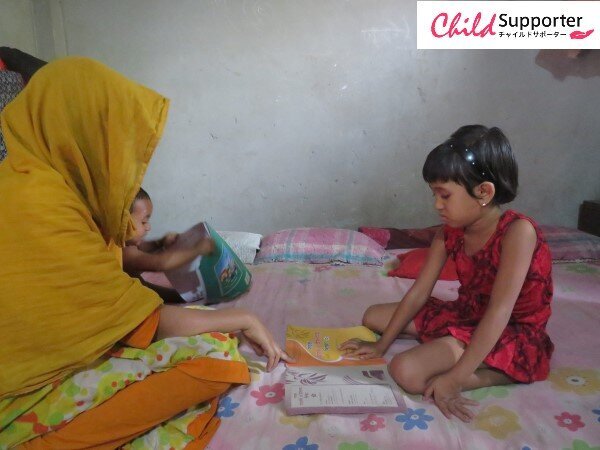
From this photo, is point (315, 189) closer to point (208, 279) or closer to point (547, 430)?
point (208, 279)

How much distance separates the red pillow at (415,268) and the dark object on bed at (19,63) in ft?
5.54

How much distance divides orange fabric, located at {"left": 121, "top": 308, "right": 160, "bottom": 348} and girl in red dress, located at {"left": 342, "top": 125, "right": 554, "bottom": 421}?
1.81 feet

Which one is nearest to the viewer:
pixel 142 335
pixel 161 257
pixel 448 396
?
pixel 142 335

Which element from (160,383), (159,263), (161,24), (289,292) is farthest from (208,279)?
(161,24)

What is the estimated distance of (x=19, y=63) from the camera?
1.98 metres

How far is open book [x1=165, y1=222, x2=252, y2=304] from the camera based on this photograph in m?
1.61

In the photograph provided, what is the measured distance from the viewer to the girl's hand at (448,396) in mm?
1023

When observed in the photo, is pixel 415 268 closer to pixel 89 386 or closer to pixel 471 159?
pixel 471 159

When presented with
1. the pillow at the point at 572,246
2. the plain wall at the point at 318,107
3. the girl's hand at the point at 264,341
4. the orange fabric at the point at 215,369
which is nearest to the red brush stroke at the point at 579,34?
the plain wall at the point at 318,107

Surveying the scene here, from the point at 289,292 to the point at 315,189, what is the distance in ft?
3.01

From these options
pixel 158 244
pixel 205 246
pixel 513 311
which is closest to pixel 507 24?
pixel 513 311

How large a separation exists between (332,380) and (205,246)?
660mm

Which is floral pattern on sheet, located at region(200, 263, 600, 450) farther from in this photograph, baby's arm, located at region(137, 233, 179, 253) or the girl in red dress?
baby's arm, located at region(137, 233, 179, 253)

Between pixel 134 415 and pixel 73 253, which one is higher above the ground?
pixel 73 253
